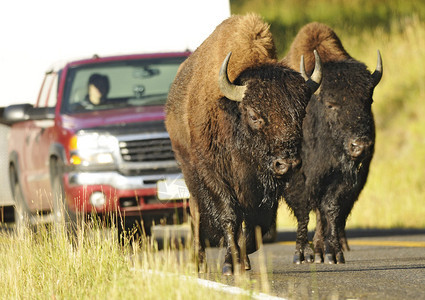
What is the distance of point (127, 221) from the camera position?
44.7 ft

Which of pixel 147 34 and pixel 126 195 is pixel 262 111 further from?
pixel 147 34

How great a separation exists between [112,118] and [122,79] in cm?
165

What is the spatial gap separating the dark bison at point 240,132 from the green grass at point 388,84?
6794 mm

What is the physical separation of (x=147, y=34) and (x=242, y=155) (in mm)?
6021

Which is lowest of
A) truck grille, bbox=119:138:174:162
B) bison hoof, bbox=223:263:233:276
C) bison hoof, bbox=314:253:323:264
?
bison hoof, bbox=314:253:323:264

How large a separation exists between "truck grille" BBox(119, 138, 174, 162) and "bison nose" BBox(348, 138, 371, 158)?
268cm

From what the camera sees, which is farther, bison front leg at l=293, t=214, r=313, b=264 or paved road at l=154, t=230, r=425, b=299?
bison front leg at l=293, t=214, r=313, b=264

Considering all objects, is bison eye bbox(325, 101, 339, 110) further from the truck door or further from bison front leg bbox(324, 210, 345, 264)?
the truck door

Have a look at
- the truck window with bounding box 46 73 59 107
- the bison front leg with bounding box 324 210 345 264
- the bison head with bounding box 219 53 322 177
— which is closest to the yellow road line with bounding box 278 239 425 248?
the bison front leg with bounding box 324 210 345 264

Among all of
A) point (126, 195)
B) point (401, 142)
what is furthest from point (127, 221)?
point (401, 142)

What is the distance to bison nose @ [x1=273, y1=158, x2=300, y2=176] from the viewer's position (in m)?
9.66

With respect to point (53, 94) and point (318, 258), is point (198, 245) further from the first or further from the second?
point (53, 94)

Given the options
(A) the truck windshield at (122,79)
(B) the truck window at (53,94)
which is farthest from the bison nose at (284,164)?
(B) the truck window at (53,94)

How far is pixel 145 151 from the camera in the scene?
13508mm
